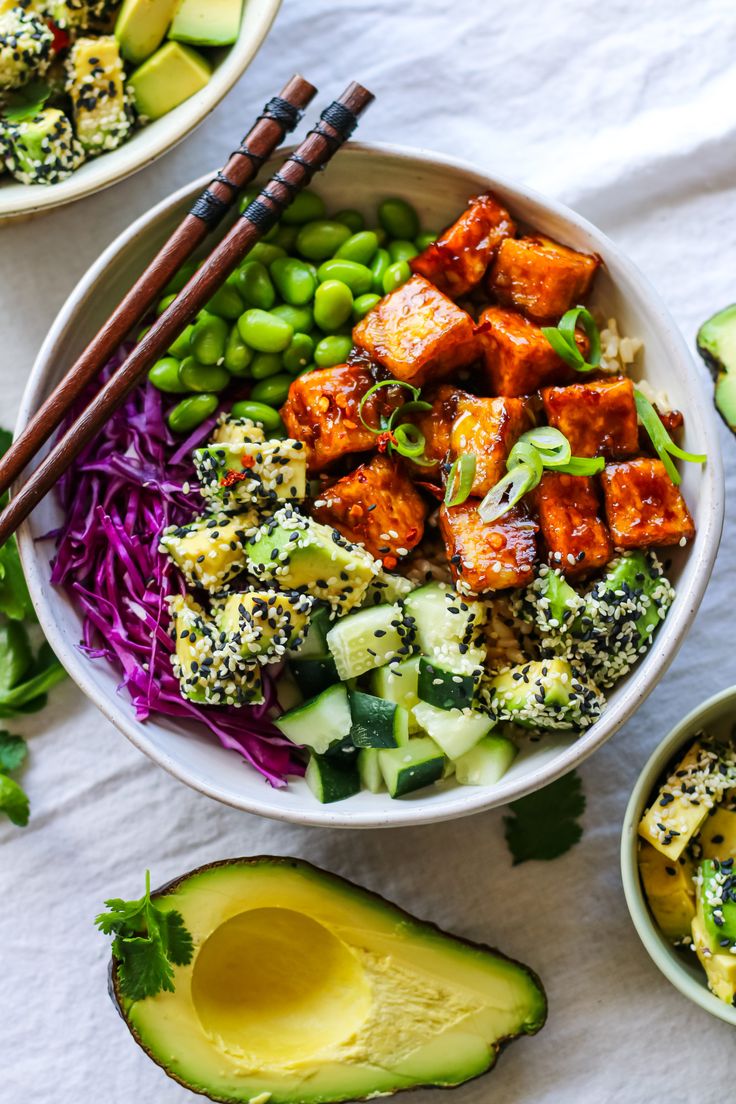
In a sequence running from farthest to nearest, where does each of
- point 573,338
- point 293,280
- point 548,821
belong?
point 548,821, point 293,280, point 573,338

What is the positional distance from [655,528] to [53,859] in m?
1.70

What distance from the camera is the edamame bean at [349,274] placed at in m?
2.33

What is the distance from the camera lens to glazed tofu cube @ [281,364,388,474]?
224 centimetres

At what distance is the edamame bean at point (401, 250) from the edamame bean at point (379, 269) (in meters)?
0.02

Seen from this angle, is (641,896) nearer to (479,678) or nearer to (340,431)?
(479,678)

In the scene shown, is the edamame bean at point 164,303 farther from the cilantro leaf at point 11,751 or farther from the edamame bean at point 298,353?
the cilantro leaf at point 11,751

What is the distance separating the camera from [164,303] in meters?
2.32

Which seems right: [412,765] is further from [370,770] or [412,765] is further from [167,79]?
[167,79]

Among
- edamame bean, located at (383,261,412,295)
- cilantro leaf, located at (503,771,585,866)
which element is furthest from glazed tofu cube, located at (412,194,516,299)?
cilantro leaf, located at (503,771,585,866)

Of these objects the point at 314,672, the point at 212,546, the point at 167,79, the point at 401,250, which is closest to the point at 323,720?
the point at 314,672

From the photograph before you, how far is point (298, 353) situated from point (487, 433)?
482 millimetres

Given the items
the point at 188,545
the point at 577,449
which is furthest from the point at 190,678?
the point at 577,449

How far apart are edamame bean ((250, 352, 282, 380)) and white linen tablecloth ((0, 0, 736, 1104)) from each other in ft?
2.18

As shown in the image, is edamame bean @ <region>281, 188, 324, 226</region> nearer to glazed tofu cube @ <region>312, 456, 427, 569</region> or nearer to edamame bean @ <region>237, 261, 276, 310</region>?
edamame bean @ <region>237, 261, 276, 310</region>
